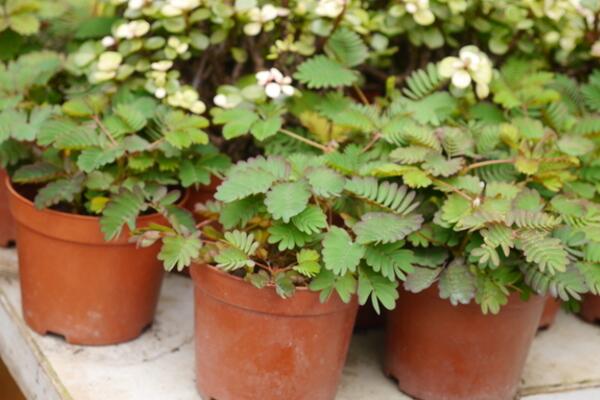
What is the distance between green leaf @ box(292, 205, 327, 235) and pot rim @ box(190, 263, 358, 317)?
0.12 metres

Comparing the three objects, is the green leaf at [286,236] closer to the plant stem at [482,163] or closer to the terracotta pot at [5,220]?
the plant stem at [482,163]

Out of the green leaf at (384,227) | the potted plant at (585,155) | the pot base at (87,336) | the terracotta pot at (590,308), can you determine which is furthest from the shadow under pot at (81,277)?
the terracotta pot at (590,308)

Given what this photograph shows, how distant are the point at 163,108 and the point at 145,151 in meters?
0.12

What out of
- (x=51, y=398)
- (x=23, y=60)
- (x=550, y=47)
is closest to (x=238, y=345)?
(x=51, y=398)

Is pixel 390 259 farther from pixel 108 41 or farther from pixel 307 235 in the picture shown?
pixel 108 41

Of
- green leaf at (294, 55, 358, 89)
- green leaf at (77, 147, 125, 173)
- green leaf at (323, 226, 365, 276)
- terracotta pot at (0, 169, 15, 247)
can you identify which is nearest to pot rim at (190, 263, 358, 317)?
green leaf at (323, 226, 365, 276)

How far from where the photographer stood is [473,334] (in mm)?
2115

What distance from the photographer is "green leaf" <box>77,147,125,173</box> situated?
2.06 meters

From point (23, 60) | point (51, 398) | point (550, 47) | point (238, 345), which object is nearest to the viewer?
point (238, 345)

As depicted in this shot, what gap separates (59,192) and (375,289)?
0.76 meters

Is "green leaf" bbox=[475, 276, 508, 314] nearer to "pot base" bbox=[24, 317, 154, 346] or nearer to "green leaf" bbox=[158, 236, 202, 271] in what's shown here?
"green leaf" bbox=[158, 236, 202, 271]

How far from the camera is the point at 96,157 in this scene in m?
2.09

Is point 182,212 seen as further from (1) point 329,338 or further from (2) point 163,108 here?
(1) point 329,338

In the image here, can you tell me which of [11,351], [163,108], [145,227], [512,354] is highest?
[163,108]
